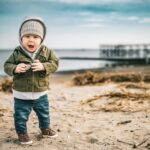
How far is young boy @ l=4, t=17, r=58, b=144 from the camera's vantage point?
371 cm

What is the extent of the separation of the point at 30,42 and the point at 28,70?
1.07ft

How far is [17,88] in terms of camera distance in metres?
3.72

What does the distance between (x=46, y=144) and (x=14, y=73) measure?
901 mm

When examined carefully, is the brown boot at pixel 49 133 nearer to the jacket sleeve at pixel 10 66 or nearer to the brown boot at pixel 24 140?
the brown boot at pixel 24 140

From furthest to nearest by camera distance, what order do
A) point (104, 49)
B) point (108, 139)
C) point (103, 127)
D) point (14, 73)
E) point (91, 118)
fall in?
point (104, 49) < point (91, 118) < point (103, 127) < point (108, 139) < point (14, 73)

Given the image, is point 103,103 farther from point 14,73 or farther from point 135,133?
point 14,73

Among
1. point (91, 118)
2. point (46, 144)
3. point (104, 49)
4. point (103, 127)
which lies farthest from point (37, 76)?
point (104, 49)

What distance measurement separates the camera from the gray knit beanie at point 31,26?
3.72m

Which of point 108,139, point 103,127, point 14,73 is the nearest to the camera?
point 14,73

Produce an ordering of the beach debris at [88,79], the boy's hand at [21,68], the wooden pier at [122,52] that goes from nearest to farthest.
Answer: the boy's hand at [21,68], the beach debris at [88,79], the wooden pier at [122,52]

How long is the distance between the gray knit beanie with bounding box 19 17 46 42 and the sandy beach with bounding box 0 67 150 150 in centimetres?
130

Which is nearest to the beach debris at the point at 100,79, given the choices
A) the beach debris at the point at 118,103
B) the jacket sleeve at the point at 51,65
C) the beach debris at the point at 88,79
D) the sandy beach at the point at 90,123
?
the beach debris at the point at 88,79

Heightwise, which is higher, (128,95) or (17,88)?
(17,88)

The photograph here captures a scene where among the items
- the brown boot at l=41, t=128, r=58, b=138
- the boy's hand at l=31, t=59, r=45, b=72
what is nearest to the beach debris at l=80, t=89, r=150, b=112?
the brown boot at l=41, t=128, r=58, b=138
